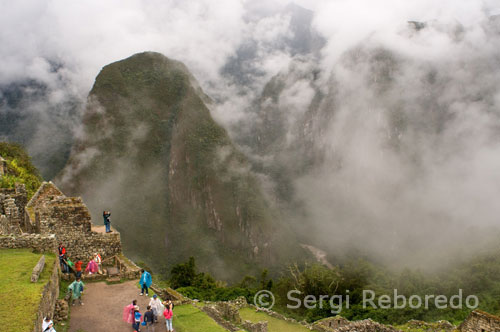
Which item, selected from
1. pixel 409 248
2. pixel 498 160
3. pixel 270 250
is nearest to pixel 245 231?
pixel 270 250

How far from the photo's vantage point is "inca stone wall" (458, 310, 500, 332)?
497 inches

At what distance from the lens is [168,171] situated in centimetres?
13475

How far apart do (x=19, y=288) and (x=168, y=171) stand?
418 feet

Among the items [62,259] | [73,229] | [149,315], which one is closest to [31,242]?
[62,259]

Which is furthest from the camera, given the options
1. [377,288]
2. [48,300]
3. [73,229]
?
[377,288]

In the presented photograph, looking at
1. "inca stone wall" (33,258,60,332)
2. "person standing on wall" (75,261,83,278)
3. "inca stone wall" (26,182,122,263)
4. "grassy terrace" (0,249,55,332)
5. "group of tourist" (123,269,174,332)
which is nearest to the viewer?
"grassy terrace" (0,249,55,332)

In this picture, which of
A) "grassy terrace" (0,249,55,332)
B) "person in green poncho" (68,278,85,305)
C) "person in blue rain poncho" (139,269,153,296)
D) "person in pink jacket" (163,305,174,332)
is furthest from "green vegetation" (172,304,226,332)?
"grassy terrace" (0,249,55,332)

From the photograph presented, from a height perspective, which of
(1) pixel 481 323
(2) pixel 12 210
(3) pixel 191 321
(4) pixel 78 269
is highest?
(2) pixel 12 210

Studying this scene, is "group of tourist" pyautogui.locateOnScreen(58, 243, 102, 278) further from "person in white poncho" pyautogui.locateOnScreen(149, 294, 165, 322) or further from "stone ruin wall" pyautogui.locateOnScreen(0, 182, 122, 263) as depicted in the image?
"person in white poncho" pyautogui.locateOnScreen(149, 294, 165, 322)

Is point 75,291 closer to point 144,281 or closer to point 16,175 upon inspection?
point 144,281

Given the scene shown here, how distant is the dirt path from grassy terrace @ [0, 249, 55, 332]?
58.9 inches

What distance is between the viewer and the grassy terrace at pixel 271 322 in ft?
61.1

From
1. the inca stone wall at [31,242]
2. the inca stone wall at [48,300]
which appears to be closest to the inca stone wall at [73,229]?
the inca stone wall at [31,242]

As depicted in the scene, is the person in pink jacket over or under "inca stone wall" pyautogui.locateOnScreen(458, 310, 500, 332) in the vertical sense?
over
